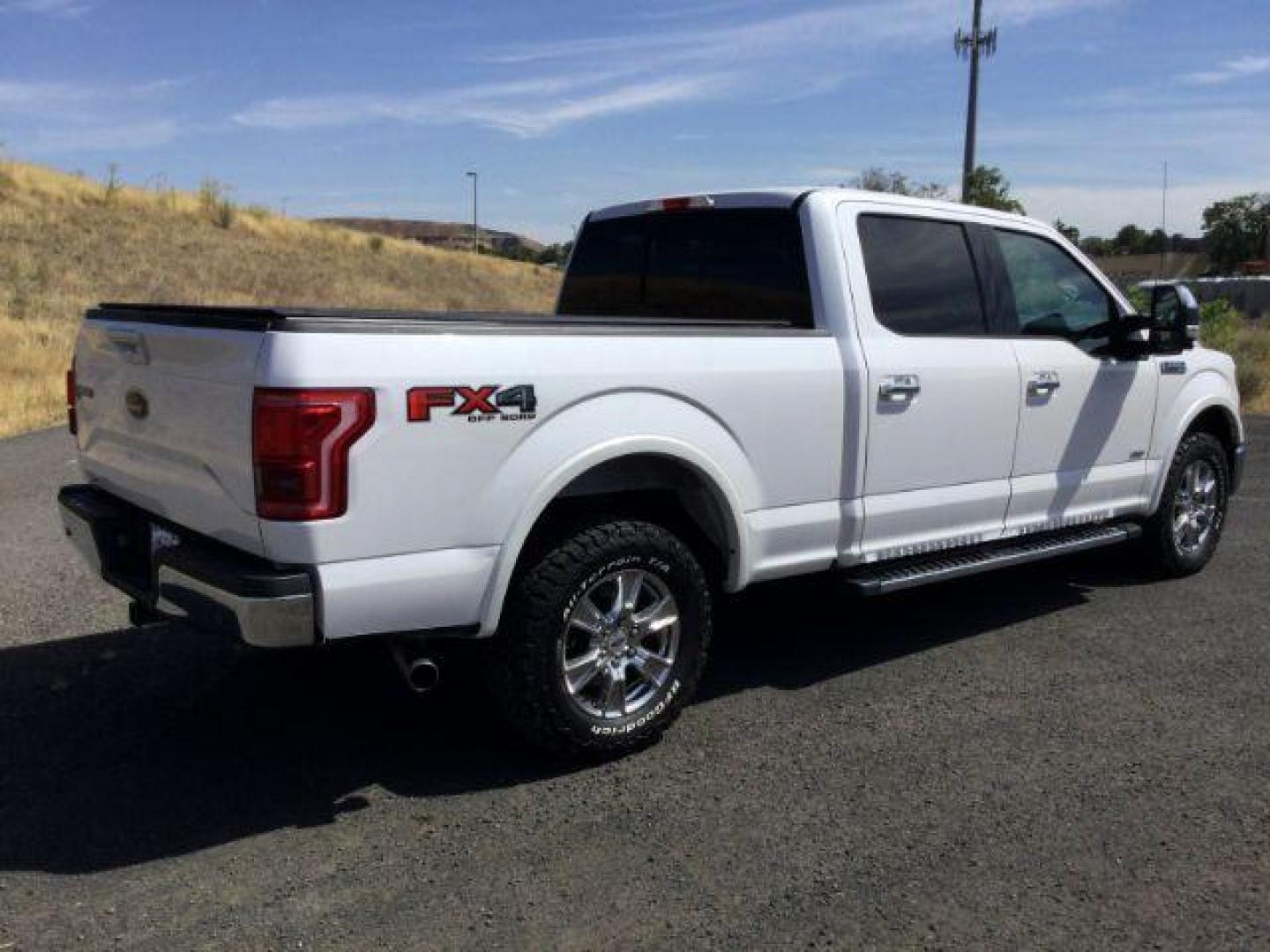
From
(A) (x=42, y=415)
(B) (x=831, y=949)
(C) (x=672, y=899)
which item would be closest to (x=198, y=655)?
(C) (x=672, y=899)

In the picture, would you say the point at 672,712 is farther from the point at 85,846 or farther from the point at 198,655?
the point at 198,655

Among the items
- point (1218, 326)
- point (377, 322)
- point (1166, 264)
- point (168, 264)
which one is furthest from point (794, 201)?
point (1166, 264)

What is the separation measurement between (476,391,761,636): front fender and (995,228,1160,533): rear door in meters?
1.75

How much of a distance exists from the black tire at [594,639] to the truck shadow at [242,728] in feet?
0.72

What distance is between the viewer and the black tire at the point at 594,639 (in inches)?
152

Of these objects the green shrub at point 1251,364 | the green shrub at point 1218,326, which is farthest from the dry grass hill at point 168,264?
the green shrub at point 1218,326

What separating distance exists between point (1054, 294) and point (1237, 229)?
91025mm

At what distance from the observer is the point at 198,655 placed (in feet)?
17.1

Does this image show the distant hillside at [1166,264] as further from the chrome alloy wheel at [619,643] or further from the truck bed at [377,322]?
the chrome alloy wheel at [619,643]

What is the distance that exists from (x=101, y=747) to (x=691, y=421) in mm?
2394

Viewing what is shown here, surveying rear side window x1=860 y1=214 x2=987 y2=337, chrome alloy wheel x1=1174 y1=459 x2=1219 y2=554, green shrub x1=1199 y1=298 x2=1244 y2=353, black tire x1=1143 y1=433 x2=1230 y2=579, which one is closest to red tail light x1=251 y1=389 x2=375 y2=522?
rear side window x1=860 y1=214 x2=987 y2=337

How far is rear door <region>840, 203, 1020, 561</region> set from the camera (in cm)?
480

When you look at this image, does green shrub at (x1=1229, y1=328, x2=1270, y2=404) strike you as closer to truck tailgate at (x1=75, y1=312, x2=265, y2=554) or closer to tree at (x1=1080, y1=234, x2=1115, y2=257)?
truck tailgate at (x1=75, y1=312, x2=265, y2=554)

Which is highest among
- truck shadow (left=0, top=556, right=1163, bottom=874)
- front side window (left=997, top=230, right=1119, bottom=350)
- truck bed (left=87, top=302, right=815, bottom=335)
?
front side window (left=997, top=230, right=1119, bottom=350)
